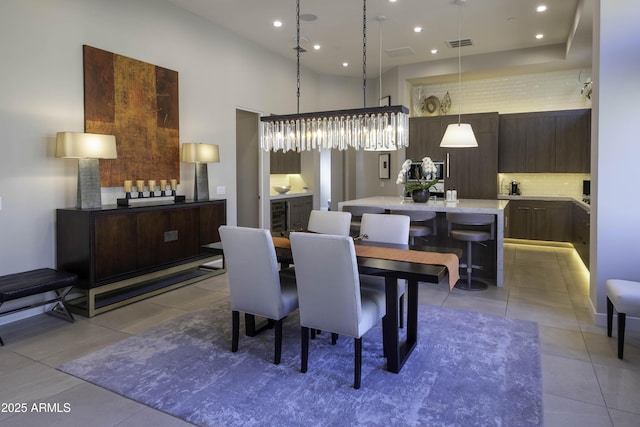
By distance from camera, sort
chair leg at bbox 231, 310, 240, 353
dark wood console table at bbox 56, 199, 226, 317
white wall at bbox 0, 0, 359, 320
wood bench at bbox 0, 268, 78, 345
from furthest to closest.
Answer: dark wood console table at bbox 56, 199, 226, 317, white wall at bbox 0, 0, 359, 320, wood bench at bbox 0, 268, 78, 345, chair leg at bbox 231, 310, 240, 353

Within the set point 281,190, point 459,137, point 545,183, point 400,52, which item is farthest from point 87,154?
point 545,183

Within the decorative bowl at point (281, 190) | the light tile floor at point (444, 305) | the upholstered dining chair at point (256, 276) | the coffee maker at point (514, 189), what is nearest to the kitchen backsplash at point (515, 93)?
the coffee maker at point (514, 189)

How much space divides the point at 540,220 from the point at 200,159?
5.98 metres

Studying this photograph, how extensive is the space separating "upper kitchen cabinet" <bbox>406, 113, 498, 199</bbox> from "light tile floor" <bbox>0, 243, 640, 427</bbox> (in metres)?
2.80

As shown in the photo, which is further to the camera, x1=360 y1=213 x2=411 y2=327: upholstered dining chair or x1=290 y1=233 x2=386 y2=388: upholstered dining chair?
x1=360 y1=213 x2=411 y2=327: upholstered dining chair

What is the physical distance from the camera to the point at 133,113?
15.4ft

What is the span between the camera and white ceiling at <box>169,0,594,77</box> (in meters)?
5.17

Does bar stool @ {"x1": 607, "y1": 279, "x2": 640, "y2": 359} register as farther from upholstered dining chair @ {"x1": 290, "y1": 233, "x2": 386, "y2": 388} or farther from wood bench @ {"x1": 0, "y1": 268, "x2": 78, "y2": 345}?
wood bench @ {"x1": 0, "y1": 268, "x2": 78, "y2": 345}

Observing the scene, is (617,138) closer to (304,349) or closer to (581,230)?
(581,230)

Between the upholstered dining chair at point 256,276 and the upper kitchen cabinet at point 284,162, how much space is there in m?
4.86

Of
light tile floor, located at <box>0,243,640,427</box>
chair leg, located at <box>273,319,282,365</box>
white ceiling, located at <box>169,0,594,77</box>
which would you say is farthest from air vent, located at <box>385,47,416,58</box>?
chair leg, located at <box>273,319,282,365</box>

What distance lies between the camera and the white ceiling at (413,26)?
5172 millimetres

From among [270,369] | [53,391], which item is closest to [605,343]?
[270,369]

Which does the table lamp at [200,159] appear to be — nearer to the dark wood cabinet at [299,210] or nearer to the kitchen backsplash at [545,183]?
the dark wood cabinet at [299,210]
